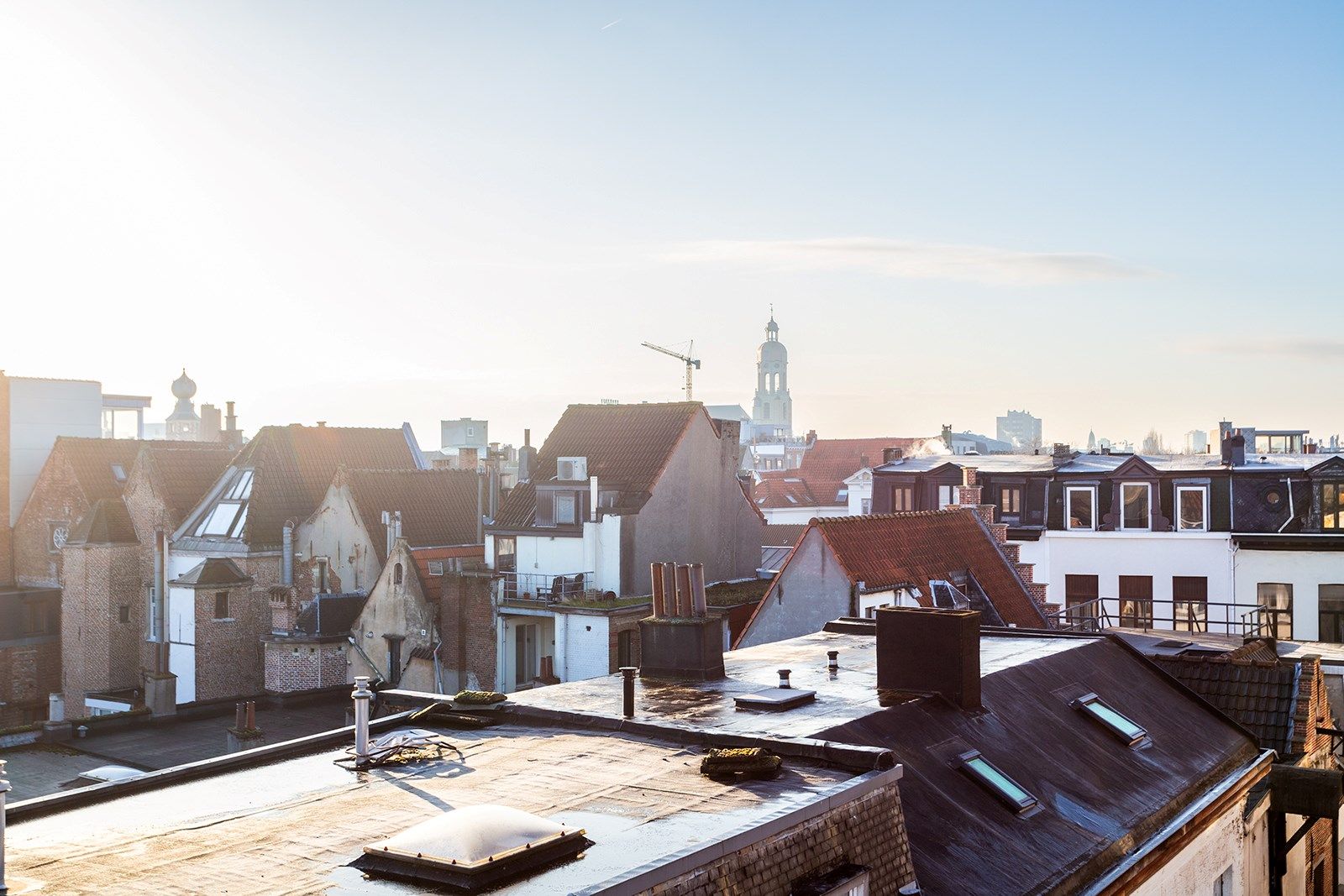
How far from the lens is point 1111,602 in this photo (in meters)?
42.0

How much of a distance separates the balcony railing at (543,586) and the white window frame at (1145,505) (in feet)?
61.8

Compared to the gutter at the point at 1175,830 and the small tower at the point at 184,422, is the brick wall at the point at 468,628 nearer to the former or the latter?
the gutter at the point at 1175,830

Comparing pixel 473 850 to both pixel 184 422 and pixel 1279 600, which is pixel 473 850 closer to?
pixel 1279 600

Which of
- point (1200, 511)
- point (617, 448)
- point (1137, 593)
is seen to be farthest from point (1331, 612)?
point (617, 448)

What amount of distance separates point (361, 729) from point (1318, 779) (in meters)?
15.5

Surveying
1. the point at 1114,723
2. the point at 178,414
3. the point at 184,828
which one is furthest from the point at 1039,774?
the point at 178,414

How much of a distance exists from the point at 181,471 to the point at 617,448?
876 inches

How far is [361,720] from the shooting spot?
14.7 m

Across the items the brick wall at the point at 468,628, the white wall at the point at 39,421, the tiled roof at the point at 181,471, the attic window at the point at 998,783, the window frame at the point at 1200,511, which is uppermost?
the white wall at the point at 39,421

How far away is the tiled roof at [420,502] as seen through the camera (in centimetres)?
5003

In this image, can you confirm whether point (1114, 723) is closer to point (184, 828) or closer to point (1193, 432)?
point (184, 828)

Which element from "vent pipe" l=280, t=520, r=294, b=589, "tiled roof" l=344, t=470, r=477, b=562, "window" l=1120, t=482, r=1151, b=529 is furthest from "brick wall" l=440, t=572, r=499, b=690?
"window" l=1120, t=482, r=1151, b=529

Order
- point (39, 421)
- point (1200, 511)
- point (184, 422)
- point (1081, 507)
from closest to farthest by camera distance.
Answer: point (1200, 511) < point (1081, 507) < point (39, 421) < point (184, 422)

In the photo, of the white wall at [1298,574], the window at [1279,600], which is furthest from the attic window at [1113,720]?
the white wall at [1298,574]
